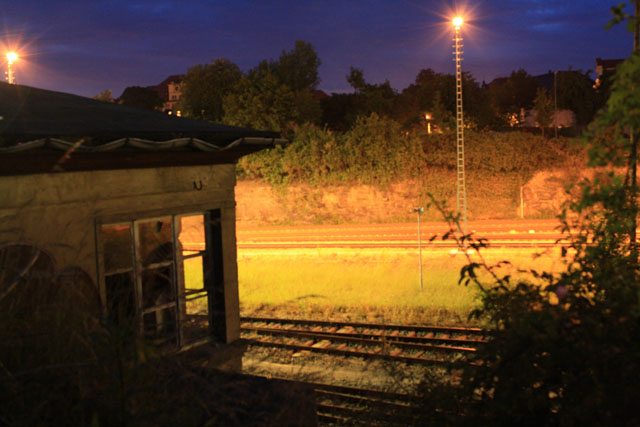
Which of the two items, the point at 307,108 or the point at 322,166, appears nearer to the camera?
the point at 322,166

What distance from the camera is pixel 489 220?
99.5ft

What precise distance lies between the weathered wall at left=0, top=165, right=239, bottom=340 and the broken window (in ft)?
0.65

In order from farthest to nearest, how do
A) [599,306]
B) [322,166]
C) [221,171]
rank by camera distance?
[322,166], [221,171], [599,306]

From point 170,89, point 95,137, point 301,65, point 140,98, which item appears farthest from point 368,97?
point 170,89

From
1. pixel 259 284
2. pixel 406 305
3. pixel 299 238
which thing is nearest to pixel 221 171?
pixel 406 305

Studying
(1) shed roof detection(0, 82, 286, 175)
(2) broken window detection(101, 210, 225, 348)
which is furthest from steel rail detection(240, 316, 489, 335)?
(1) shed roof detection(0, 82, 286, 175)

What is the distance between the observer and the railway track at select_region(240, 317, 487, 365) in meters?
11.5

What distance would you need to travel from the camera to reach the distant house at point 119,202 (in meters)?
5.64

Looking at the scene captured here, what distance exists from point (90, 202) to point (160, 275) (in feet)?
5.60

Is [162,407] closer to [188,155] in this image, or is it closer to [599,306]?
[599,306]

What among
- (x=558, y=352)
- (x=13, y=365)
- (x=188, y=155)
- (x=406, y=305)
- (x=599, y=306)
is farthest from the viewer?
(x=406, y=305)

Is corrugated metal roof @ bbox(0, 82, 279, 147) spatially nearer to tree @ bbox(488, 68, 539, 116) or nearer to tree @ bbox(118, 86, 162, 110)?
tree @ bbox(488, 68, 539, 116)

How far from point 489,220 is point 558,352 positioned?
28.1 meters

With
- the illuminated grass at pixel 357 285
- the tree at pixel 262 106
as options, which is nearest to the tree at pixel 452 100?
the tree at pixel 262 106
